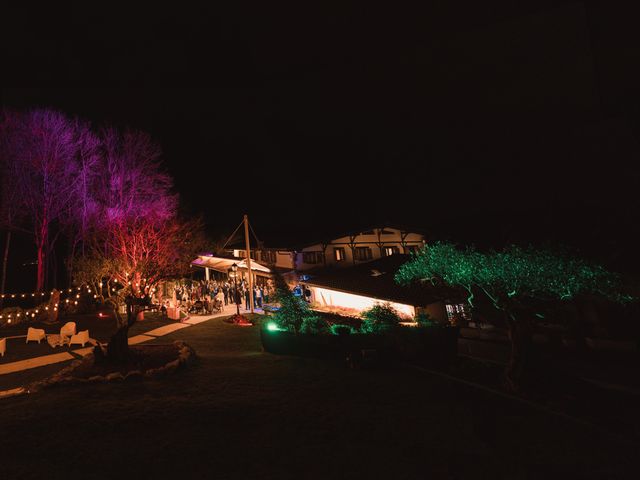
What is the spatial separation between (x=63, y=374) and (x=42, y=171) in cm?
1543

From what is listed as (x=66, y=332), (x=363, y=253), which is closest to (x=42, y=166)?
(x=66, y=332)

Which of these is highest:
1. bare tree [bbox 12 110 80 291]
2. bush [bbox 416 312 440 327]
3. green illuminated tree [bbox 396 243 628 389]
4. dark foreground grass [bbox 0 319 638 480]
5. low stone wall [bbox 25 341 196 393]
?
bare tree [bbox 12 110 80 291]

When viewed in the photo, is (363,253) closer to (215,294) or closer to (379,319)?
(215,294)

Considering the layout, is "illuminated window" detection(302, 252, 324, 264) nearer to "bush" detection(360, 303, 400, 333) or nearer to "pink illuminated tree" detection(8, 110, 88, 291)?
"bush" detection(360, 303, 400, 333)

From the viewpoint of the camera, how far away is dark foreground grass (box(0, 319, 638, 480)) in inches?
187

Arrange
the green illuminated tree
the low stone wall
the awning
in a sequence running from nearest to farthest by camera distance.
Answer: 1. the green illuminated tree
2. the low stone wall
3. the awning

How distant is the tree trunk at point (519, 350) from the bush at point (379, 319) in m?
3.63

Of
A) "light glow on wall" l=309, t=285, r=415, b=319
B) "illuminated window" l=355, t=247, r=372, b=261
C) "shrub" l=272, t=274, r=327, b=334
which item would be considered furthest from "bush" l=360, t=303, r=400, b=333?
"illuminated window" l=355, t=247, r=372, b=261

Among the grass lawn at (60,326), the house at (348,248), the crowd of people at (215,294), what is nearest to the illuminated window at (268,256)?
the house at (348,248)

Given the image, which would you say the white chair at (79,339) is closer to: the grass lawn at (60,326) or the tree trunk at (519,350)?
the grass lawn at (60,326)

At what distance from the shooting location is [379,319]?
1166 centimetres

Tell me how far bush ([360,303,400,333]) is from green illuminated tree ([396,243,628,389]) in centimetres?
298

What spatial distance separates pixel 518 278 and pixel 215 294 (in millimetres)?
19779

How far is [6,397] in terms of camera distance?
7195mm
